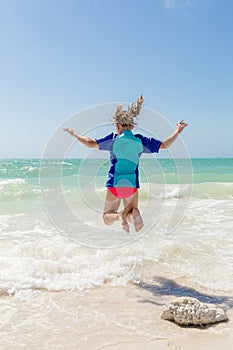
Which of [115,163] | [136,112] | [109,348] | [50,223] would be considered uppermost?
[136,112]

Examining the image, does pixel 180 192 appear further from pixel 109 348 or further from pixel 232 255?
pixel 109 348

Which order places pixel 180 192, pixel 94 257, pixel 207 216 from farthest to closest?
1. pixel 180 192
2. pixel 207 216
3. pixel 94 257

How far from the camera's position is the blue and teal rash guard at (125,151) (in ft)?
16.7

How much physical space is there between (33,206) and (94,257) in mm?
7243

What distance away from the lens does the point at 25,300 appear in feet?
14.4

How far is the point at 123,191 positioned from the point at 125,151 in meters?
0.68

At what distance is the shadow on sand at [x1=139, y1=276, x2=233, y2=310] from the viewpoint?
14.4 feet

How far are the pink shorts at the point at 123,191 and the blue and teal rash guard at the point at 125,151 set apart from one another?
2.3 inches

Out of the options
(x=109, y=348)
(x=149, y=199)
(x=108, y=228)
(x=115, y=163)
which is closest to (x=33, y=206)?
(x=108, y=228)

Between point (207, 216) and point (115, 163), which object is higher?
point (115, 163)

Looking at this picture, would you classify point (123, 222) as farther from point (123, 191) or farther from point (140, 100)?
point (140, 100)

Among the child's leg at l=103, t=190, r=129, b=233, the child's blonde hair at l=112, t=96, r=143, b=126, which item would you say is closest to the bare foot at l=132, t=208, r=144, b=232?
the child's leg at l=103, t=190, r=129, b=233

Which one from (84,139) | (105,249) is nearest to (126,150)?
(84,139)

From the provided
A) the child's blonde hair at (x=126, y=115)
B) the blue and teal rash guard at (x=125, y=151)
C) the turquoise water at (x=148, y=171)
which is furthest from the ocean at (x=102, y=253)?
the turquoise water at (x=148, y=171)
